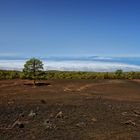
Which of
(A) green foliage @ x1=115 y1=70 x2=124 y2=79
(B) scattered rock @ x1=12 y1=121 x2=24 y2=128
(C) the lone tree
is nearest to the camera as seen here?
(B) scattered rock @ x1=12 y1=121 x2=24 y2=128

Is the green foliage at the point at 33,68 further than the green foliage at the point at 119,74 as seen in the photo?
No

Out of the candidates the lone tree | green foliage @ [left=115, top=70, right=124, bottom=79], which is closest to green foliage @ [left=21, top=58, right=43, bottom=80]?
the lone tree

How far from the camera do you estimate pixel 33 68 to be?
134 ft

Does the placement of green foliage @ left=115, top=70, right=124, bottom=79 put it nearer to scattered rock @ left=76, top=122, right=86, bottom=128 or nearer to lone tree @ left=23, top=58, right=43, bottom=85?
lone tree @ left=23, top=58, right=43, bottom=85

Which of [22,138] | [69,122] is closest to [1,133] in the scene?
[22,138]

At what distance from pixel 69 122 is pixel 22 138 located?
2777 mm

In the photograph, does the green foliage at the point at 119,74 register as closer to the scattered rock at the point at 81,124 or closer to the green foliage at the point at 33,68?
the green foliage at the point at 33,68

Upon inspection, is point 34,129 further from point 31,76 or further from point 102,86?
point 31,76

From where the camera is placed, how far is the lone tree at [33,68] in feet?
132

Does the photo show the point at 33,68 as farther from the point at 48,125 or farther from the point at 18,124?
the point at 48,125

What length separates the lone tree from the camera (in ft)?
132

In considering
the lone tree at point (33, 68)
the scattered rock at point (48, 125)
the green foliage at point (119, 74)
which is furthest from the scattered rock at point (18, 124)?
the green foliage at point (119, 74)

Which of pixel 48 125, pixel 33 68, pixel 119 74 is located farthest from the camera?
pixel 119 74

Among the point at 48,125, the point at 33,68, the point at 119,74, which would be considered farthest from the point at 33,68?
the point at 48,125
